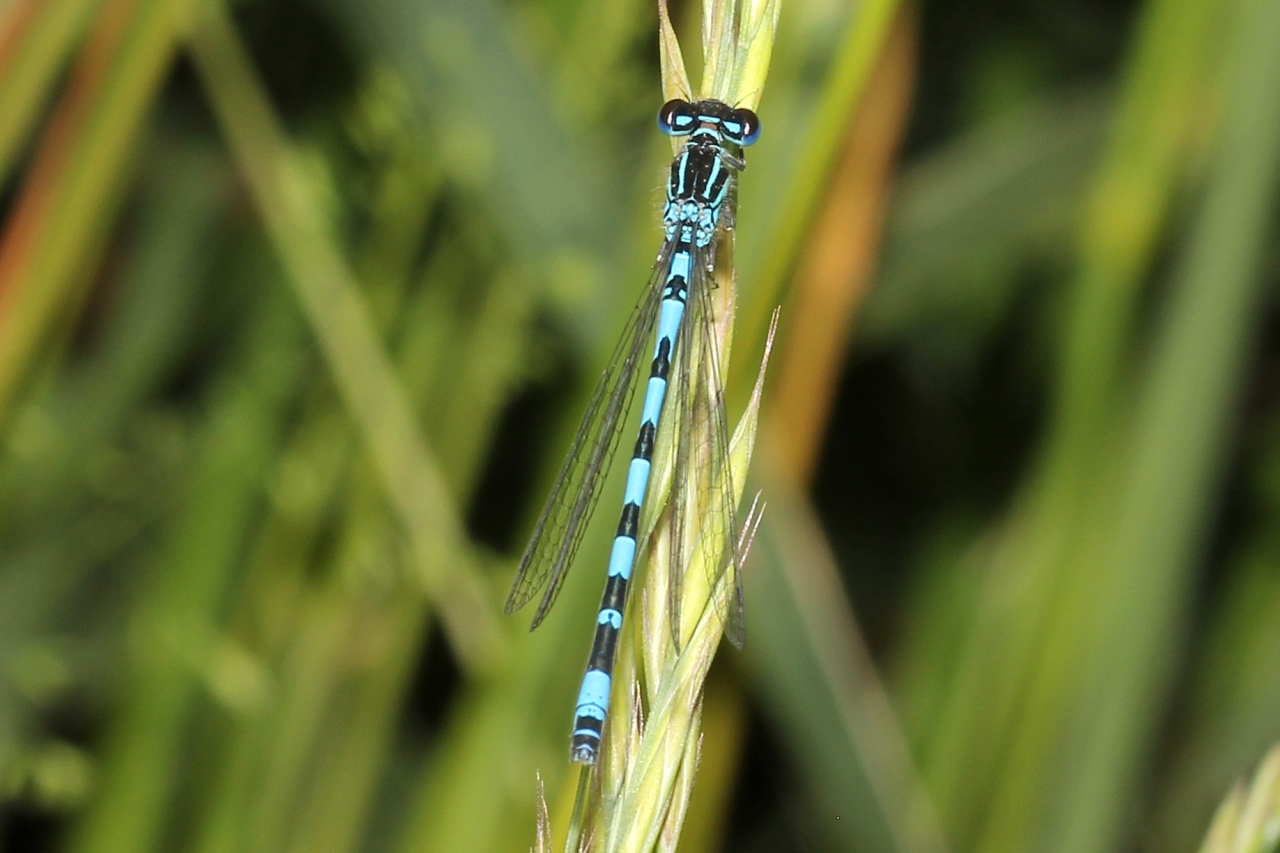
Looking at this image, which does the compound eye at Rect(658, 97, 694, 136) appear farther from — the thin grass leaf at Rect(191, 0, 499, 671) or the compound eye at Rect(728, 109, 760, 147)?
the thin grass leaf at Rect(191, 0, 499, 671)

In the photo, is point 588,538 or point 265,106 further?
point 265,106

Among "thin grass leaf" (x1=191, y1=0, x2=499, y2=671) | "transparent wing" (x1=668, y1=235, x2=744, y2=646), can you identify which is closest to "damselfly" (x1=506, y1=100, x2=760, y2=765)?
"transparent wing" (x1=668, y1=235, x2=744, y2=646)

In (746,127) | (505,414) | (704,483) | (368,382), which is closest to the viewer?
(704,483)

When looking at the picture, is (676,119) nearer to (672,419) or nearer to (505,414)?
(672,419)

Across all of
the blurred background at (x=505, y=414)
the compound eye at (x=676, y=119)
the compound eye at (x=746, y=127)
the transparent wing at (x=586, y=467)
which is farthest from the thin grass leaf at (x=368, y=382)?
the compound eye at (x=746, y=127)

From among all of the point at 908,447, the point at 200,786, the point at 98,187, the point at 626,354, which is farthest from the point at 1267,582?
the point at 98,187

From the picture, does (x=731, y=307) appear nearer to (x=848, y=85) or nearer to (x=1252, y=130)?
(x=848, y=85)

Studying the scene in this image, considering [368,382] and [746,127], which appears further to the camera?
[368,382]

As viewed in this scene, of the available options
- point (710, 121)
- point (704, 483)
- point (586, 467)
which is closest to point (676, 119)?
point (710, 121)
